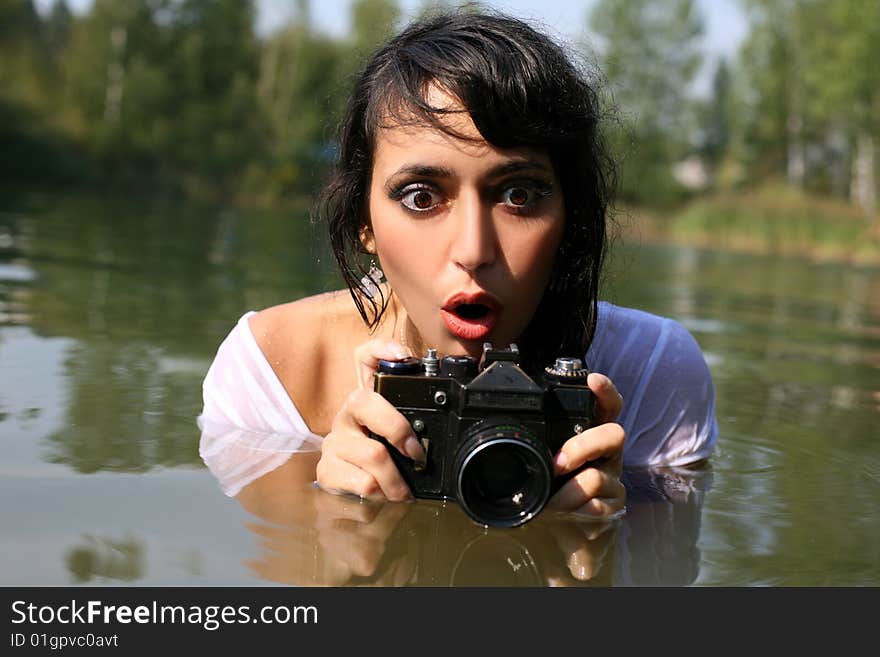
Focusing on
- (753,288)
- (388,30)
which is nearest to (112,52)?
(753,288)

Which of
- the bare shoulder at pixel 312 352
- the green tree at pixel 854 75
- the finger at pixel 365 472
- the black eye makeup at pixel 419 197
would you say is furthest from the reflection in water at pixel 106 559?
the green tree at pixel 854 75

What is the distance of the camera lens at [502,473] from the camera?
1725 mm

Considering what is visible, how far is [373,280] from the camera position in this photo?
2.63m

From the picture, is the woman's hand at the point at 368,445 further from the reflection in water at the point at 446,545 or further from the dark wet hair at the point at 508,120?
the dark wet hair at the point at 508,120

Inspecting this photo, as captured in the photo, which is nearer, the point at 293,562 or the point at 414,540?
the point at 293,562

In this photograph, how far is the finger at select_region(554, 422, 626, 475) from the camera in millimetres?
1909

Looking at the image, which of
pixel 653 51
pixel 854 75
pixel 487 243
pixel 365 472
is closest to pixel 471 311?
pixel 487 243

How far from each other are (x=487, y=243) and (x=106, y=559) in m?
0.90

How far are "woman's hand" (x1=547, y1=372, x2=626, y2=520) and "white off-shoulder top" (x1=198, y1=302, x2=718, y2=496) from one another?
0.58 metres

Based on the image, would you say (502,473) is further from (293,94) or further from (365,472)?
(293,94)

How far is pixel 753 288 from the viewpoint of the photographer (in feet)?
33.0

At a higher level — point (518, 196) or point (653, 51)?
point (653, 51)
